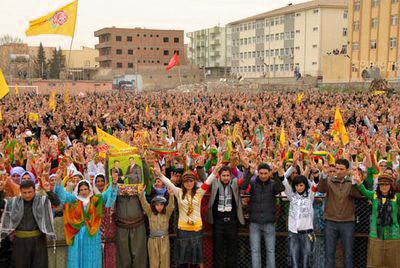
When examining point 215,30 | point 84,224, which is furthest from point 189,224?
point 215,30

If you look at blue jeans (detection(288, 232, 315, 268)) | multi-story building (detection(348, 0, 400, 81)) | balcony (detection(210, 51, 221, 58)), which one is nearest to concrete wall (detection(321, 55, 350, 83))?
multi-story building (detection(348, 0, 400, 81))

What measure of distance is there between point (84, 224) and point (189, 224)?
143cm

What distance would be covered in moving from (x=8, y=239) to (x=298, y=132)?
9389mm

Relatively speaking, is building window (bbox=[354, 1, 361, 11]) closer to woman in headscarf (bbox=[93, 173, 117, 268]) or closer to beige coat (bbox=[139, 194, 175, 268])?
beige coat (bbox=[139, 194, 175, 268])

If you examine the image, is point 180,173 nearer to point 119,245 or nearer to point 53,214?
point 119,245

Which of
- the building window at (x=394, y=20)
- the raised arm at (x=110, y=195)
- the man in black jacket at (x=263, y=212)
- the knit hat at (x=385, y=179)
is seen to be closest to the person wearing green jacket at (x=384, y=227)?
the knit hat at (x=385, y=179)

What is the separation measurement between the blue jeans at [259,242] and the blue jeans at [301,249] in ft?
0.84

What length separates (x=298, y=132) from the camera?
13953 mm

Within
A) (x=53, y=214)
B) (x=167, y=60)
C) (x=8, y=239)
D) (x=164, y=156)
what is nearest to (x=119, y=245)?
(x=53, y=214)

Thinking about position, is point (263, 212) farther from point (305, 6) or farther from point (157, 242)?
point (305, 6)

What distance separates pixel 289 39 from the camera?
2822 inches

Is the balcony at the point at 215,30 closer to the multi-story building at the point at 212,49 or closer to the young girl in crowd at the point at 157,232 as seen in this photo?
the multi-story building at the point at 212,49

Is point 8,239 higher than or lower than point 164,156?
lower

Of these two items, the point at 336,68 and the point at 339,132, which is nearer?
the point at 339,132
